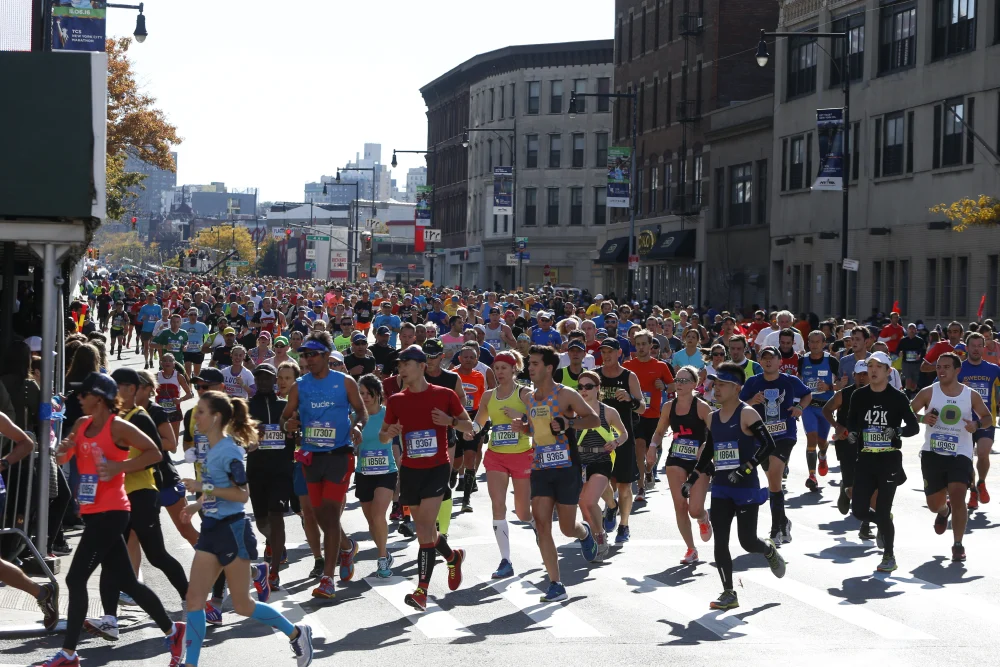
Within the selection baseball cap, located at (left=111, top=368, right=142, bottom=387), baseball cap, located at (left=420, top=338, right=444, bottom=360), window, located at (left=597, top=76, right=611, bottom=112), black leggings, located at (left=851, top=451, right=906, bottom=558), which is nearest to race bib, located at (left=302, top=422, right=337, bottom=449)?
baseball cap, located at (left=420, top=338, right=444, bottom=360)

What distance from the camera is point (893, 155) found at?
142 ft

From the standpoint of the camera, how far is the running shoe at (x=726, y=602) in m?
11.1

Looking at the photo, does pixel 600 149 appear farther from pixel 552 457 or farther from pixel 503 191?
pixel 552 457

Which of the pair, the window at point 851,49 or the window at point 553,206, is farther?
the window at point 553,206

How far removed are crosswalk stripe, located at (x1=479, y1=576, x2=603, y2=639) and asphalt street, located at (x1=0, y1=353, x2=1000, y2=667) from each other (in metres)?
0.02

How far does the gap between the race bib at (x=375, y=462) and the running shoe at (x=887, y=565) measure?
14.0 ft

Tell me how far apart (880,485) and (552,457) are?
10.3ft

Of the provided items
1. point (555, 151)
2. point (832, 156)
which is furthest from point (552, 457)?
point (555, 151)

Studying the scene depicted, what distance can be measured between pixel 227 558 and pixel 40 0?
552 inches

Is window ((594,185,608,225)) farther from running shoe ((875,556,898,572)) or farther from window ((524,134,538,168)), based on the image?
running shoe ((875,556,898,572))

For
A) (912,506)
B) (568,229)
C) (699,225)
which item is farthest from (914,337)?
(568,229)

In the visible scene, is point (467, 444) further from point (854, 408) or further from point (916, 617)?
point (916, 617)

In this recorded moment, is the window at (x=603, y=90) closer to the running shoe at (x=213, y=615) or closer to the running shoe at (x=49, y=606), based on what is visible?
the running shoe at (x=213, y=615)

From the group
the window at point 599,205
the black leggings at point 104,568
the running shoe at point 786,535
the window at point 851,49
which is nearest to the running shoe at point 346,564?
the black leggings at point 104,568
